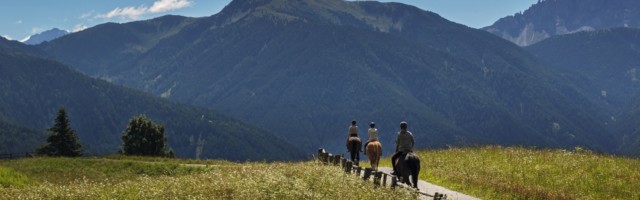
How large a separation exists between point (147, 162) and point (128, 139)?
32190 millimetres

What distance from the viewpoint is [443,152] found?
38.6m

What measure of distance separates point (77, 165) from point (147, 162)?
571cm

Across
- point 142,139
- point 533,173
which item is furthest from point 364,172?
point 142,139

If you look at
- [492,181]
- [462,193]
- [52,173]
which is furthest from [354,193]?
[52,173]

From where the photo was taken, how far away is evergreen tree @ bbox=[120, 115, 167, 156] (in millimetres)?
81750

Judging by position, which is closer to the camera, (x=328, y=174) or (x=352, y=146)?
(x=328, y=174)

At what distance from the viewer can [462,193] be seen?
81.3 ft

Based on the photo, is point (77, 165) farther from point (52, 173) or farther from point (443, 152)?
point (443, 152)

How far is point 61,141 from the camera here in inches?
2975

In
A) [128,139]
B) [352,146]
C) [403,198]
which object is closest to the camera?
[403,198]

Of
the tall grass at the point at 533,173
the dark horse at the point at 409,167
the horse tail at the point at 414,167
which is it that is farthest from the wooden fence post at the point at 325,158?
the horse tail at the point at 414,167

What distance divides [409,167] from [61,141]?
62967 mm

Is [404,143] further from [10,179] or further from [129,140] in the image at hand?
[129,140]

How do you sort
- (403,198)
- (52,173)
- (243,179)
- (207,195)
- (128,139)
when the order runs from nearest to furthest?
1. (403,198)
2. (207,195)
3. (243,179)
4. (52,173)
5. (128,139)
